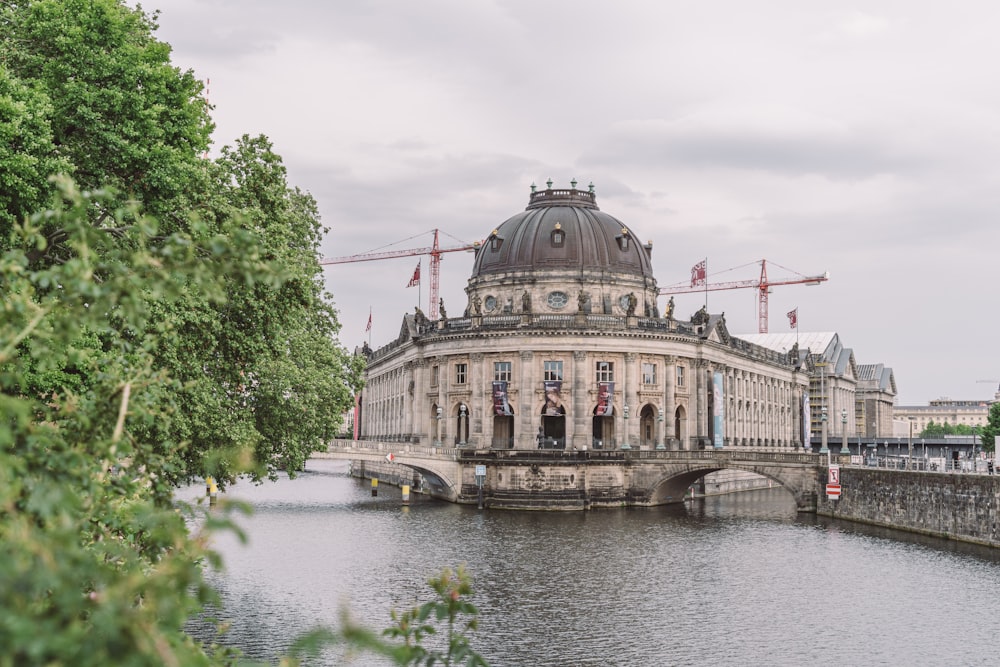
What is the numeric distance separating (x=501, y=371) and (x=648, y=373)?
14689 mm

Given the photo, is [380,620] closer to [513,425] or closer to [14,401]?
[14,401]

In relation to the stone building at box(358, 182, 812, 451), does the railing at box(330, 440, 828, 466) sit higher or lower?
lower

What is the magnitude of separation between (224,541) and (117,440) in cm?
4746

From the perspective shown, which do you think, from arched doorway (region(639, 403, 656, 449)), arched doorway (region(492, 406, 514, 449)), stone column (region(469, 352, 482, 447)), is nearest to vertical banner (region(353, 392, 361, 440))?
arched doorway (region(492, 406, 514, 449))

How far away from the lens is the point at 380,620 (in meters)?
39.4

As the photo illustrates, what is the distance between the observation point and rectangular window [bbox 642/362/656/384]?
100375 mm

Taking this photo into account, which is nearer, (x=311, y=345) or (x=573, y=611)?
(x=573, y=611)

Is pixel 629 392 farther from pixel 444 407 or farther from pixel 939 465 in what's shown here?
pixel 939 465

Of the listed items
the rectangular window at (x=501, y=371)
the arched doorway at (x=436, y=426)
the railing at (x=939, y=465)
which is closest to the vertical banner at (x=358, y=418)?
the arched doorway at (x=436, y=426)

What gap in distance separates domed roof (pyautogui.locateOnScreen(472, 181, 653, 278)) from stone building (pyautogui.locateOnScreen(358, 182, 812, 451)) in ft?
0.50

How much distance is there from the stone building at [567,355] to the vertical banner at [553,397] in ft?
0.39

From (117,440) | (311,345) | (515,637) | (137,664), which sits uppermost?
(311,345)

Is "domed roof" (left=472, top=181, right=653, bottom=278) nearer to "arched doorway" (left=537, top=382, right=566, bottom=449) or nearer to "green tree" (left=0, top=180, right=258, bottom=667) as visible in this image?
"arched doorway" (left=537, top=382, right=566, bottom=449)

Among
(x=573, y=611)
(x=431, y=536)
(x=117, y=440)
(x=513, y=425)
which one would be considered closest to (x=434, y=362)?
(x=513, y=425)
